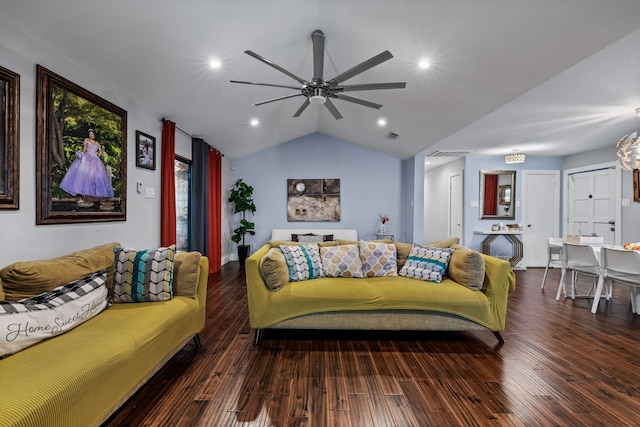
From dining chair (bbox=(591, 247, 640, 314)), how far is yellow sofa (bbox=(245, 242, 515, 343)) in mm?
1616

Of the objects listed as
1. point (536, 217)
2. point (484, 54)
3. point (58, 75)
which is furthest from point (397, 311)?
point (536, 217)

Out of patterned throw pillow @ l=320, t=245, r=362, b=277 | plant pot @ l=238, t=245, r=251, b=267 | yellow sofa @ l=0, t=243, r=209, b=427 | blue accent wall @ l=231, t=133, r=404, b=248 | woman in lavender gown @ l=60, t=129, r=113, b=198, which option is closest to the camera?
yellow sofa @ l=0, t=243, r=209, b=427

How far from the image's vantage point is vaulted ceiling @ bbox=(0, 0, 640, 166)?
6.64 ft

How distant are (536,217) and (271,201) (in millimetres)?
5678

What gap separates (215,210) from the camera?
5621 mm

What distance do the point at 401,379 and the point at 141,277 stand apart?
2.04 metres

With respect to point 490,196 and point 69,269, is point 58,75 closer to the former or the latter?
point 69,269

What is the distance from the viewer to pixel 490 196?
5988mm

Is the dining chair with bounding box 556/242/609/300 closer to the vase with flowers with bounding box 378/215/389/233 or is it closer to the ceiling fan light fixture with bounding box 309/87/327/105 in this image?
the vase with flowers with bounding box 378/215/389/233

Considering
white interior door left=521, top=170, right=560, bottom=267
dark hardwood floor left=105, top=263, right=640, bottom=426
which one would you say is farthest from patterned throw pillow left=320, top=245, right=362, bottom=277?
white interior door left=521, top=170, right=560, bottom=267

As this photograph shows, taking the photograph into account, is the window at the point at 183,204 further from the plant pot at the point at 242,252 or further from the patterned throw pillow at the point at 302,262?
the patterned throw pillow at the point at 302,262

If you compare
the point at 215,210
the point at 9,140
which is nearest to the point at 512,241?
the point at 215,210

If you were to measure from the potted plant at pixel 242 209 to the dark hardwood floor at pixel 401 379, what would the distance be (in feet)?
11.1

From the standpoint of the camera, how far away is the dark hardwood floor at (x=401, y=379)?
165cm
